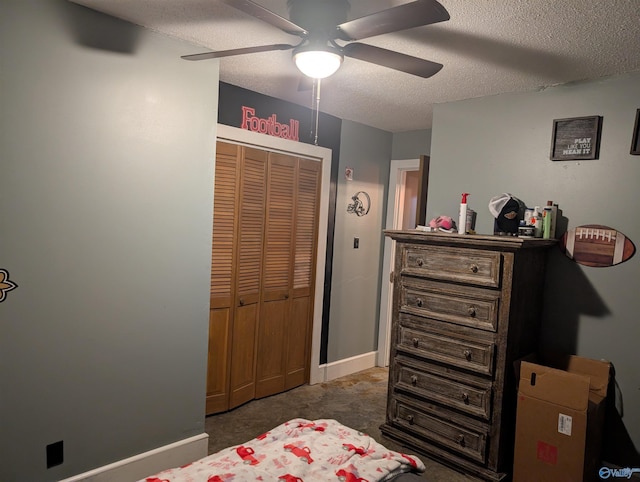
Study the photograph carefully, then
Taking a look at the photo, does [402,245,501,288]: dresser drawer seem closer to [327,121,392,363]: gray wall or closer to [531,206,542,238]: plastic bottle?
[531,206,542,238]: plastic bottle

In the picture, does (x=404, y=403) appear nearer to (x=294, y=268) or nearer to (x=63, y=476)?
(x=294, y=268)

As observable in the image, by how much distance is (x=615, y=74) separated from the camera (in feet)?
8.29

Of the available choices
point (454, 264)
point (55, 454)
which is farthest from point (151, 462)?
point (454, 264)

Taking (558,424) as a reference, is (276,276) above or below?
above

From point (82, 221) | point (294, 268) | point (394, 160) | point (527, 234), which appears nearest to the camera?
point (82, 221)

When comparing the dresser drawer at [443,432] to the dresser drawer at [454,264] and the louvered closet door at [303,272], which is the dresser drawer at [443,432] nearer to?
the dresser drawer at [454,264]

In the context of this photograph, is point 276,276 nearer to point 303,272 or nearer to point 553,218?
point 303,272

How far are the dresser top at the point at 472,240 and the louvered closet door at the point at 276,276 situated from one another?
1007 millimetres

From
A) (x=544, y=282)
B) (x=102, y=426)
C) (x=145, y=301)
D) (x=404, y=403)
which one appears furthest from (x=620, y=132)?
(x=102, y=426)

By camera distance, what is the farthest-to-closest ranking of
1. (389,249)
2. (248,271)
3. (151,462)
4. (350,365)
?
(389,249) → (350,365) → (248,271) → (151,462)

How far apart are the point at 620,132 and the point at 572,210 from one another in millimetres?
506

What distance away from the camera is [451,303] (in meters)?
2.69

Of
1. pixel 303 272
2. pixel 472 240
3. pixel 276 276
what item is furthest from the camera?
pixel 303 272

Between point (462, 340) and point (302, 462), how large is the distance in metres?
1.41
